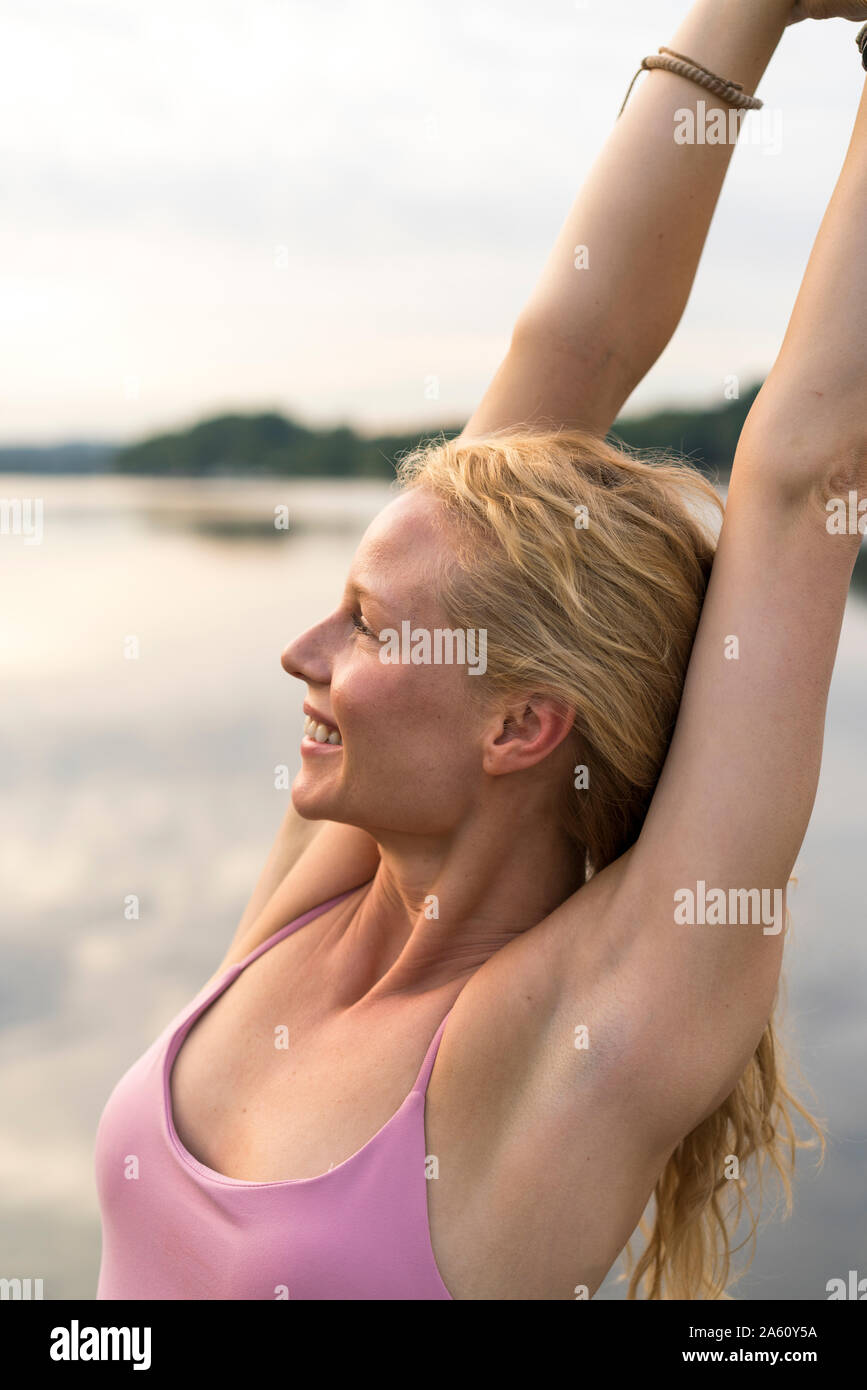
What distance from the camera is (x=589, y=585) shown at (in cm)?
83

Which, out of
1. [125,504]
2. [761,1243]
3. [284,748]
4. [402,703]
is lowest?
[761,1243]

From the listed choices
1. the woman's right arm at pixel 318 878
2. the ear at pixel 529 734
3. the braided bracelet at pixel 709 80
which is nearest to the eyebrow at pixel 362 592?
the ear at pixel 529 734

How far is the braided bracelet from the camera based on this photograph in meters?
0.92

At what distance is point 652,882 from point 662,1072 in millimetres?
117

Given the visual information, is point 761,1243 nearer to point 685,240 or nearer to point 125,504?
point 685,240

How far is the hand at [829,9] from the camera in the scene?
0.83 meters

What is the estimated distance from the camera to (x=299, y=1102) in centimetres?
83

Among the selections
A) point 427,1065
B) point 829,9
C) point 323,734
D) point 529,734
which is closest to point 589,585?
point 529,734

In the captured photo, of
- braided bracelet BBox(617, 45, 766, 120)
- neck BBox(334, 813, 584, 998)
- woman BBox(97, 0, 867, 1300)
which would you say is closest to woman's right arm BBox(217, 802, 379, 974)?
woman BBox(97, 0, 867, 1300)

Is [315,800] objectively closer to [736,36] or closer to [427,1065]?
[427,1065]

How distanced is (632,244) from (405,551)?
32 cm

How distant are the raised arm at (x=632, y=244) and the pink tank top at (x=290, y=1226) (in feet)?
1.71
